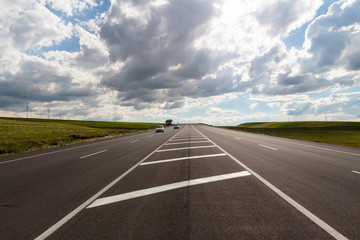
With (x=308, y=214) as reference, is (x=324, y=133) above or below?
below

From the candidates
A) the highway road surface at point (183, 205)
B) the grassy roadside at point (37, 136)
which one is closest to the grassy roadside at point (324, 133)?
the highway road surface at point (183, 205)

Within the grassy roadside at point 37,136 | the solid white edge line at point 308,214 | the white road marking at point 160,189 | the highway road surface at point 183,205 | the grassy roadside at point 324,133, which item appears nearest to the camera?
the solid white edge line at point 308,214

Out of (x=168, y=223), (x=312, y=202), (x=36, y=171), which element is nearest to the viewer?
(x=168, y=223)

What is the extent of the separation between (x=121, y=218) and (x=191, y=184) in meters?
2.02

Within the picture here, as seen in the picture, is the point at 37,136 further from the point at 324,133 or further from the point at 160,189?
the point at 324,133

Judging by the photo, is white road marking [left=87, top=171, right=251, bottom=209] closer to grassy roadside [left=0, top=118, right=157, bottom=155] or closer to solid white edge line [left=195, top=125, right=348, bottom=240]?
solid white edge line [left=195, top=125, right=348, bottom=240]

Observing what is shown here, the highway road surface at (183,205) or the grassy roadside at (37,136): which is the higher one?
the grassy roadside at (37,136)

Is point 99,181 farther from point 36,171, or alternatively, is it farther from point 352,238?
point 352,238

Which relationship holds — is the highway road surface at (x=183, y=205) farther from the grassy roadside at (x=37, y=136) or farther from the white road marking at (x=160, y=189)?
the grassy roadside at (x=37, y=136)

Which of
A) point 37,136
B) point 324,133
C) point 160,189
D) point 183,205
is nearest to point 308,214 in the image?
point 183,205

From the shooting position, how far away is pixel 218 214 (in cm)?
303

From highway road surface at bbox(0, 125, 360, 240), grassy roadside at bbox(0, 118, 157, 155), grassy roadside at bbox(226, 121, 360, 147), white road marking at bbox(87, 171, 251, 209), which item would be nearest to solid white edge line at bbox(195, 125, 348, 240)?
highway road surface at bbox(0, 125, 360, 240)

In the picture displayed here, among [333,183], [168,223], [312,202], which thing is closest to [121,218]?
[168,223]

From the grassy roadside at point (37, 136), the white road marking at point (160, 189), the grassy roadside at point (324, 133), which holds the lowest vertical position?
the grassy roadside at point (324, 133)
